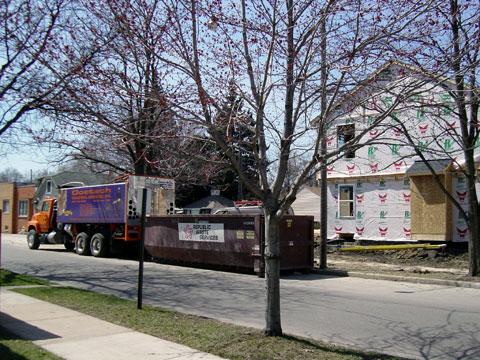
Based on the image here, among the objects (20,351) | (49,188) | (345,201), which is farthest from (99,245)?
(49,188)

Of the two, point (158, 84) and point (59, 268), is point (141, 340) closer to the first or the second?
point (158, 84)

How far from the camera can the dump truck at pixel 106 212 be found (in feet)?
75.3

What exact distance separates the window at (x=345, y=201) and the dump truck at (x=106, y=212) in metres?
9.08

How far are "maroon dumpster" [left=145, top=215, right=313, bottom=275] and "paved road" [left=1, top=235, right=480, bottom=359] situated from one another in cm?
63

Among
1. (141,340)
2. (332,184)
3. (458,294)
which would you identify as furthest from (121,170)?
(141,340)

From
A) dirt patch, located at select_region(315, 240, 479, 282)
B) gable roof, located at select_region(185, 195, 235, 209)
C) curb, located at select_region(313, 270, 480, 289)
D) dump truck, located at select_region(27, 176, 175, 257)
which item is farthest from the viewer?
gable roof, located at select_region(185, 195, 235, 209)

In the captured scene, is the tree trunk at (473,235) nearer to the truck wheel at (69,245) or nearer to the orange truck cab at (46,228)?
the truck wheel at (69,245)

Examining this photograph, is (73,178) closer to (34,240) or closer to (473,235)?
(34,240)

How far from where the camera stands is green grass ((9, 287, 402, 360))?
258 inches

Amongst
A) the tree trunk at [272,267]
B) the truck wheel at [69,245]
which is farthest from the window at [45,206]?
the tree trunk at [272,267]

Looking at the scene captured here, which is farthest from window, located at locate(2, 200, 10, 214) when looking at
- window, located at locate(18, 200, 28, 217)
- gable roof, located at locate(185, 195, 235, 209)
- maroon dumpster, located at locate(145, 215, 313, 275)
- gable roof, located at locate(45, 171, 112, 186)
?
maroon dumpster, located at locate(145, 215, 313, 275)

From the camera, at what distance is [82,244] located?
25.6m

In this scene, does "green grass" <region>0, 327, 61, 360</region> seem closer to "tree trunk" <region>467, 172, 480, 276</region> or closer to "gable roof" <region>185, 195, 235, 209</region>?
"tree trunk" <region>467, 172, 480, 276</region>

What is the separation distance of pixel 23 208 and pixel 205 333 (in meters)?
48.4
